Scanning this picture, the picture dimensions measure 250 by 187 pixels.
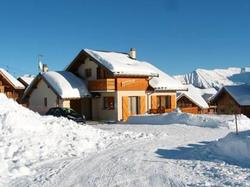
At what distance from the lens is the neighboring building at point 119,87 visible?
116 ft

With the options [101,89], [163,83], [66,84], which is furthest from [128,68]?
[66,84]

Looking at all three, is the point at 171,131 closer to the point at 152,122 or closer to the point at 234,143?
the point at 152,122

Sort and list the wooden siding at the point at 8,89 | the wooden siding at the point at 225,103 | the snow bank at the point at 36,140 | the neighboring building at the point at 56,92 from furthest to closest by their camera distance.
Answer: the wooden siding at the point at 225,103 → the wooden siding at the point at 8,89 → the neighboring building at the point at 56,92 → the snow bank at the point at 36,140

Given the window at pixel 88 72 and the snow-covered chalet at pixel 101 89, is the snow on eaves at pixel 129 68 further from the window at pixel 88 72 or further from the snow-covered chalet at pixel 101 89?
the window at pixel 88 72

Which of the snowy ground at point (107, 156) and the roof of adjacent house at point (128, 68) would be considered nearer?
the snowy ground at point (107, 156)

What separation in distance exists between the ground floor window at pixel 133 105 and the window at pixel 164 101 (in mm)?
3027

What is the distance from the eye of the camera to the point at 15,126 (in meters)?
16.5

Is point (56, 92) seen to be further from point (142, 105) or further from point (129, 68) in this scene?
point (142, 105)

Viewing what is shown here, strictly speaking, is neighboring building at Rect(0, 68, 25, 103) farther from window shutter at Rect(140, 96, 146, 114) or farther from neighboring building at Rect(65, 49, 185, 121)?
window shutter at Rect(140, 96, 146, 114)

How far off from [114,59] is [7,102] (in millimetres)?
19176

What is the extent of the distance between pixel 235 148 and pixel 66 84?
24.9 metres

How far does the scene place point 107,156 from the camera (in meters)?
14.1

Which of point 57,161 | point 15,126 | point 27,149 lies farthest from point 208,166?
point 15,126

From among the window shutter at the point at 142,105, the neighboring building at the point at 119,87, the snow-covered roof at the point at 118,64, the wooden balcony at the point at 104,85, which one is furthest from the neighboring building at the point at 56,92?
the window shutter at the point at 142,105
